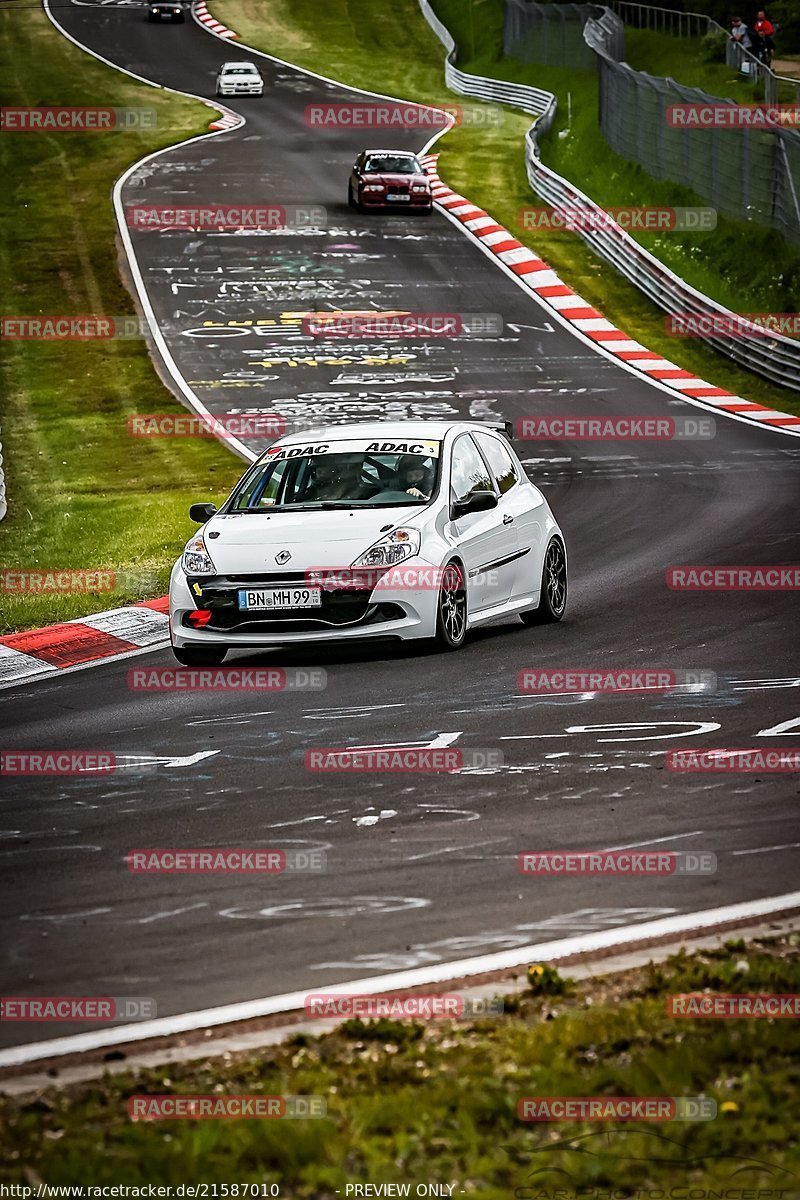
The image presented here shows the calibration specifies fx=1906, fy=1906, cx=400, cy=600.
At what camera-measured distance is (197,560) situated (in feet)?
41.4

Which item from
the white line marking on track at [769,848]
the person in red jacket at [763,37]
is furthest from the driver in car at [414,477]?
the person in red jacket at [763,37]

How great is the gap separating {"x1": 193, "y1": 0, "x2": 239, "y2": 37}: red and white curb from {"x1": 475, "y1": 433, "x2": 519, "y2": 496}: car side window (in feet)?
204

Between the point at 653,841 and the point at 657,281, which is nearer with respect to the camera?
the point at 653,841

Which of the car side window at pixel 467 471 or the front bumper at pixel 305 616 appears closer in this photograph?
the front bumper at pixel 305 616

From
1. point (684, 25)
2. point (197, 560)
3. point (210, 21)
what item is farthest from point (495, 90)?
point (197, 560)

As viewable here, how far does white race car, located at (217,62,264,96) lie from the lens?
2307 inches

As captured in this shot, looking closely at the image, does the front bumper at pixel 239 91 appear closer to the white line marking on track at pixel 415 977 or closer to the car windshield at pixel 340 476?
the car windshield at pixel 340 476

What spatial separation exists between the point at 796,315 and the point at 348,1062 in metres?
27.0

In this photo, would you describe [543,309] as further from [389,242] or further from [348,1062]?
[348,1062]

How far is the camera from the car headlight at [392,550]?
12.3 metres

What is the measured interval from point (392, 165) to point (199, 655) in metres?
29.9

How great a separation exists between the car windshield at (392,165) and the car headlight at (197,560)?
2907 cm

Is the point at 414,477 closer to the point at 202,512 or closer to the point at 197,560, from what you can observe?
the point at 202,512

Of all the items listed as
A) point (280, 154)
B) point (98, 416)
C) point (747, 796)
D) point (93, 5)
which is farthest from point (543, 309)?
point (93, 5)
